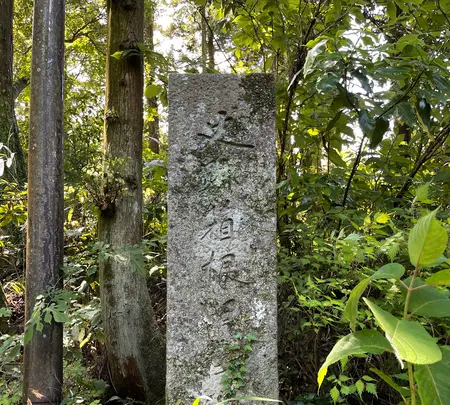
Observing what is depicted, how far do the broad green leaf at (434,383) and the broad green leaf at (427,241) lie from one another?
0.80ft

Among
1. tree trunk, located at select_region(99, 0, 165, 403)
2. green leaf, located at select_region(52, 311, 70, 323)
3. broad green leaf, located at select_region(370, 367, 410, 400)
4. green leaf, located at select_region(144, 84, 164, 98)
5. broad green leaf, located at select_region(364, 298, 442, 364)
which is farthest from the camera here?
green leaf, located at select_region(144, 84, 164, 98)

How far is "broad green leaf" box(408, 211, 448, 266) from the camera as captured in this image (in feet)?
2.70

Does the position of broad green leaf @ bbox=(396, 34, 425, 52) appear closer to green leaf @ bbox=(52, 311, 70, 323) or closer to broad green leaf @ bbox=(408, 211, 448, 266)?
broad green leaf @ bbox=(408, 211, 448, 266)

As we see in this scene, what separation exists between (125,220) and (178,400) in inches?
43.5

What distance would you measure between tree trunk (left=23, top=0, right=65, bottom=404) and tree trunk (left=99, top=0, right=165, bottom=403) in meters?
0.38

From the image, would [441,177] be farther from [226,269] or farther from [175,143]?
[175,143]

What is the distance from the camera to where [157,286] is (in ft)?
10.8

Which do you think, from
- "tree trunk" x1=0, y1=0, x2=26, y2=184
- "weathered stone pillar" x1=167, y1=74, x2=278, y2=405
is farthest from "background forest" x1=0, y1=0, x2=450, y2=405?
"tree trunk" x1=0, y1=0, x2=26, y2=184

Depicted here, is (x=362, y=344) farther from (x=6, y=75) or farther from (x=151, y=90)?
(x=6, y=75)

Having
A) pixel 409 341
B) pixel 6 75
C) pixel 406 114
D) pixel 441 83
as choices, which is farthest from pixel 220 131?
pixel 6 75

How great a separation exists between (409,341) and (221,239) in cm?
120

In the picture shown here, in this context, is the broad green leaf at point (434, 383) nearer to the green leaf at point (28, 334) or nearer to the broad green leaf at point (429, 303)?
the broad green leaf at point (429, 303)

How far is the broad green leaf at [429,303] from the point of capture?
2.87 ft

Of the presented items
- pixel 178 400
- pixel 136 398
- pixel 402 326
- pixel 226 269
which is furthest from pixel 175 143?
pixel 136 398
